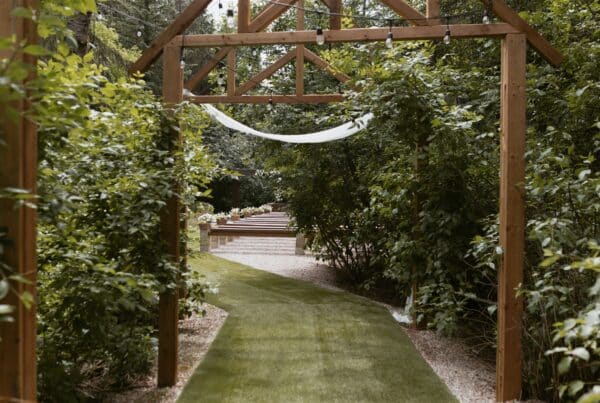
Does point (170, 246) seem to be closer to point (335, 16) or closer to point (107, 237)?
point (107, 237)

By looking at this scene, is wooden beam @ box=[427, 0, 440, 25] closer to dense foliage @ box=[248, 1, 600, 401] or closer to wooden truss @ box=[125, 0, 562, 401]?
wooden truss @ box=[125, 0, 562, 401]

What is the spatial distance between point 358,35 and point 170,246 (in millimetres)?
1848

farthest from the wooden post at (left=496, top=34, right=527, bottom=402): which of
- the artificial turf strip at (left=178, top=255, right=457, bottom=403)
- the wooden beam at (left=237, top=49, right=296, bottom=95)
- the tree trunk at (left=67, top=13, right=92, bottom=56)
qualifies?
the tree trunk at (left=67, top=13, right=92, bottom=56)

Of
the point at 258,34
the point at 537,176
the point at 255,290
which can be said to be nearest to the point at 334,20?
the point at 258,34

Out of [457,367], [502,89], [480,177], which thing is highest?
[502,89]

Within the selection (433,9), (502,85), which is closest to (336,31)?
(433,9)

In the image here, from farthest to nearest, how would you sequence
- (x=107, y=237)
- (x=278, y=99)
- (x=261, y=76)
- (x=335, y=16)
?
1. (x=261, y=76)
2. (x=278, y=99)
3. (x=335, y=16)
4. (x=107, y=237)

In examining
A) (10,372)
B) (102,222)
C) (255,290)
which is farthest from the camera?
(255,290)

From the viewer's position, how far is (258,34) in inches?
136

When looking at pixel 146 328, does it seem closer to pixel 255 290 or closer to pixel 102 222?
pixel 102 222

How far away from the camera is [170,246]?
11.6ft

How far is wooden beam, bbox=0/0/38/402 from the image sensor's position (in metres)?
1.50

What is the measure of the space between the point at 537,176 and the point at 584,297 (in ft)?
2.31

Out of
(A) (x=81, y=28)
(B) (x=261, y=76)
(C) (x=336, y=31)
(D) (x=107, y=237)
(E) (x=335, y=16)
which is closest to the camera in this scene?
(D) (x=107, y=237)
